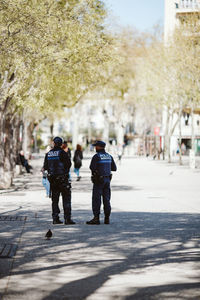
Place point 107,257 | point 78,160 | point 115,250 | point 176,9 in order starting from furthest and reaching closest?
1. point 176,9
2. point 78,160
3. point 115,250
4. point 107,257

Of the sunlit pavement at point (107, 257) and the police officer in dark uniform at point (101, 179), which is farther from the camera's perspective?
the police officer in dark uniform at point (101, 179)

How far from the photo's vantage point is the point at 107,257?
8.54 meters

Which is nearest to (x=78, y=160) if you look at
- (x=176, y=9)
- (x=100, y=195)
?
(x=100, y=195)

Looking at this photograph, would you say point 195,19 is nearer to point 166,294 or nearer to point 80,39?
point 80,39

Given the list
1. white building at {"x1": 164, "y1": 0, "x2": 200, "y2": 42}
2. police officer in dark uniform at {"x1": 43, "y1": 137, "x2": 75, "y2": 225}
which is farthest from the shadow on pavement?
white building at {"x1": 164, "y1": 0, "x2": 200, "y2": 42}

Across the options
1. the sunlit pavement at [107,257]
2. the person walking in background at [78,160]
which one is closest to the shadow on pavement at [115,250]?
the sunlit pavement at [107,257]

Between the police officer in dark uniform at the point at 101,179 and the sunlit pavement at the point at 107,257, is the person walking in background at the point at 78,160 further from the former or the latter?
the police officer in dark uniform at the point at 101,179

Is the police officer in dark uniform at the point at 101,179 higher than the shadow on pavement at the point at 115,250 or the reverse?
higher

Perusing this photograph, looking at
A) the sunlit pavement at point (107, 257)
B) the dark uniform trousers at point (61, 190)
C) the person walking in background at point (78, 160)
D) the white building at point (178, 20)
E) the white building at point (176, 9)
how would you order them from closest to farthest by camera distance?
the sunlit pavement at point (107, 257), the dark uniform trousers at point (61, 190), the person walking in background at point (78, 160), the white building at point (176, 9), the white building at point (178, 20)

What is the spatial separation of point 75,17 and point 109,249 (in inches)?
572

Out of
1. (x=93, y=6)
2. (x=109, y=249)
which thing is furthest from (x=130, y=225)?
(x=93, y=6)

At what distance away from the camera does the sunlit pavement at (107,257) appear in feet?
21.4

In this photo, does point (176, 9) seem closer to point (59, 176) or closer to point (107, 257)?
point (59, 176)

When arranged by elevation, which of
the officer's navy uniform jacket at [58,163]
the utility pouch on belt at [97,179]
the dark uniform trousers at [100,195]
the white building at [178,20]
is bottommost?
the dark uniform trousers at [100,195]
